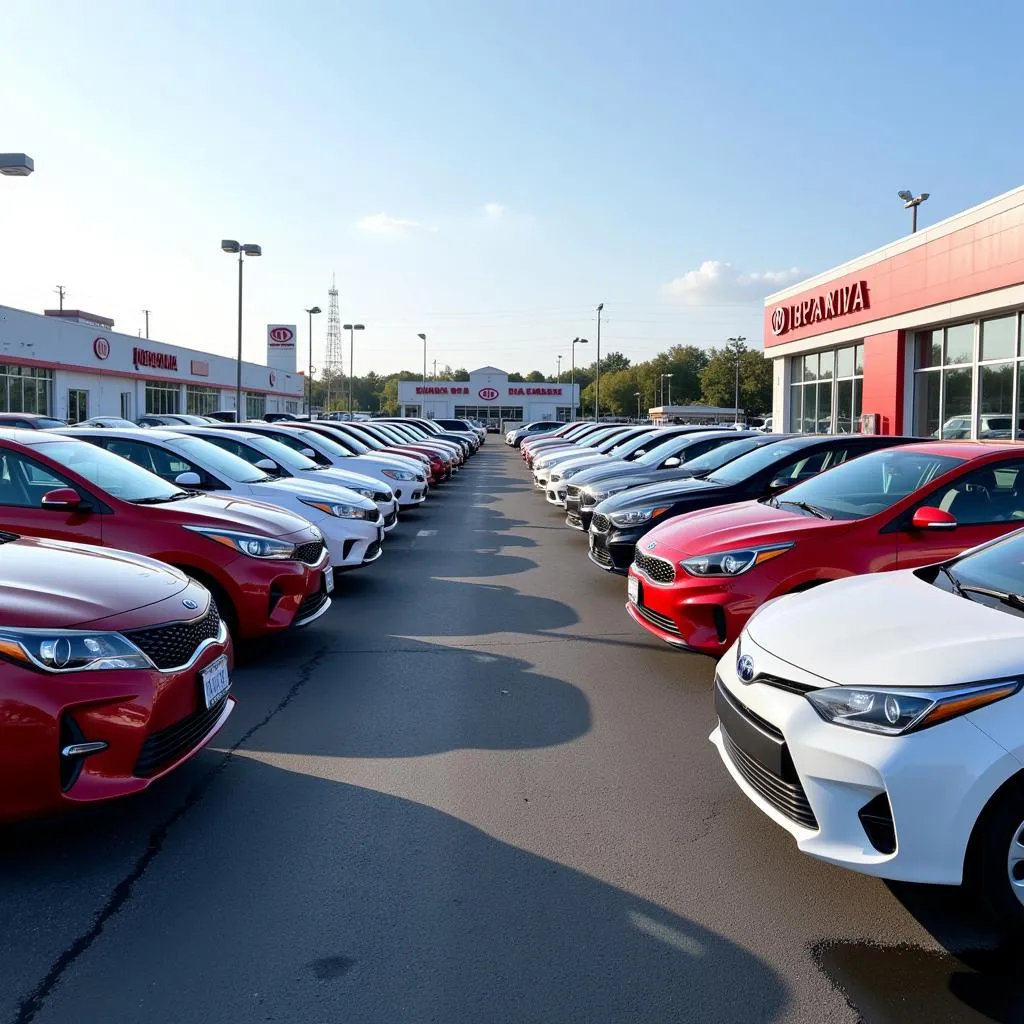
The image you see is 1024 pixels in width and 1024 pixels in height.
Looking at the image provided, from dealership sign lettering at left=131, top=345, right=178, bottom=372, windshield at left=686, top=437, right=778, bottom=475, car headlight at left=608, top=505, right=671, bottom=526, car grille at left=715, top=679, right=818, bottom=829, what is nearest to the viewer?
car grille at left=715, top=679, right=818, bottom=829

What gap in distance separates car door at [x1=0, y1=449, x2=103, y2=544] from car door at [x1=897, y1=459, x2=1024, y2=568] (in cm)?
561

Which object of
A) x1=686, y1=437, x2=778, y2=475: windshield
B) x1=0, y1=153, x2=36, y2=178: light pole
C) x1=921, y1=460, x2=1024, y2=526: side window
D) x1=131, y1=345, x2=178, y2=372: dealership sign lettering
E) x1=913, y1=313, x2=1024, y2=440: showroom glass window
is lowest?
x1=921, y1=460, x2=1024, y2=526: side window

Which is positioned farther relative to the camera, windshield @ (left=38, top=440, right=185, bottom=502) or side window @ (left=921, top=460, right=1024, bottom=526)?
windshield @ (left=38, top=440, right=185, bottom=502)

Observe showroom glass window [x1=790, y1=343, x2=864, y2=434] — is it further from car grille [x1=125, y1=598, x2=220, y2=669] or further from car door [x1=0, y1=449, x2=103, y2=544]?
car grille [x1=125, y1=598, x2=220, y2=669]

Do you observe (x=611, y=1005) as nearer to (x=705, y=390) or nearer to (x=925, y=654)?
(x=925, y=654)

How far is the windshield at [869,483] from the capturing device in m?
6.85

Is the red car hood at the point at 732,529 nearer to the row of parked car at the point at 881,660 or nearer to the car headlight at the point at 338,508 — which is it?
the row of parked car at the point at 881,660

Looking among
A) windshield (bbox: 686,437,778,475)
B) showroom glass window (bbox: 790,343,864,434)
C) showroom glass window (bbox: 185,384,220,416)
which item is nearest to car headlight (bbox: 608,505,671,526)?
windshield (bbox: 686,437,778,475)

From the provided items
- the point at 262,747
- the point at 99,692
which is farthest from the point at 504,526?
the point at 99,692

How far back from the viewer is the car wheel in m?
3.15

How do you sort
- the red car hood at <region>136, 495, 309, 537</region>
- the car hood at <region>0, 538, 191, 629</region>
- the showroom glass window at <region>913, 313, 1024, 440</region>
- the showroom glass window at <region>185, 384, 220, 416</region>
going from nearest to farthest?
the car hood at <region>0, 538, 191, 629</region>
the red car hood at <region>136, 495, 309, 537</region>
the showroom glass window at <region>913, 313, 1024, 440</region>
the showroom glass window at <region>185, 384, 220, 416</region>

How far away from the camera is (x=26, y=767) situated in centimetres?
364

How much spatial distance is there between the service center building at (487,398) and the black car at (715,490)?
88.6 metres

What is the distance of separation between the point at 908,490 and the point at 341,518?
5594 mm
